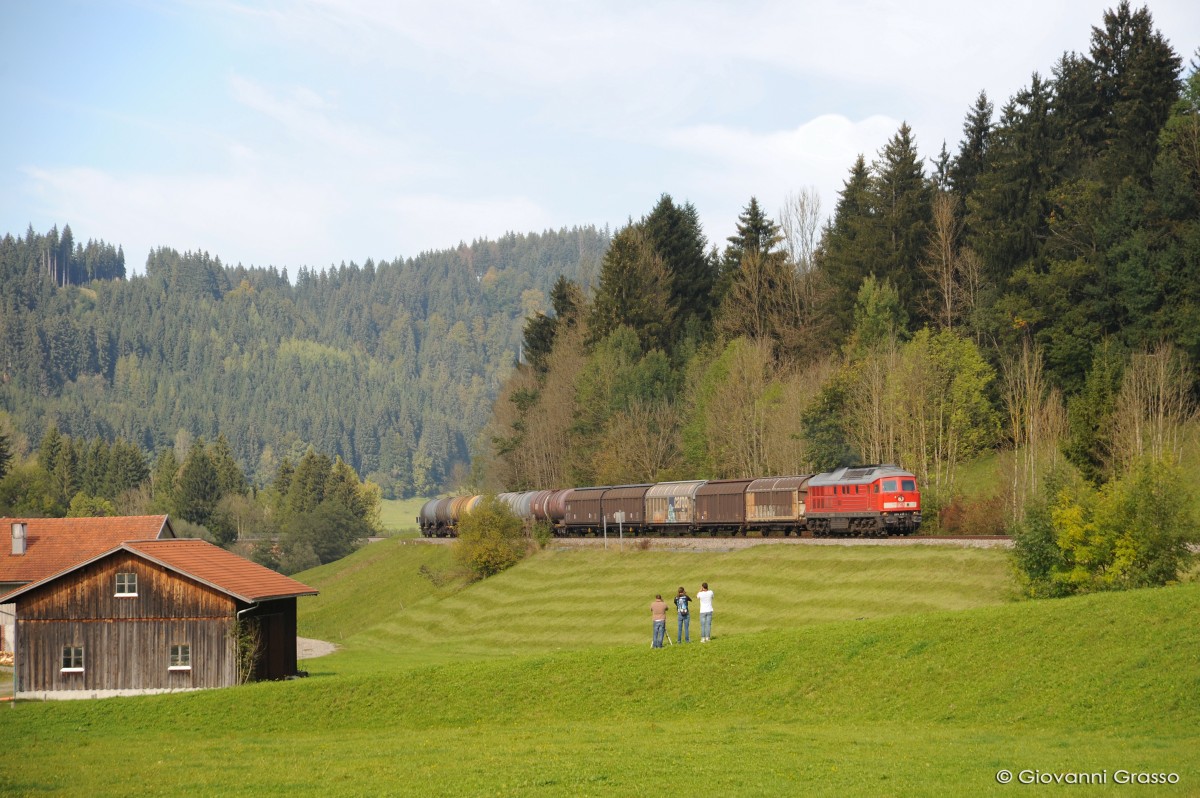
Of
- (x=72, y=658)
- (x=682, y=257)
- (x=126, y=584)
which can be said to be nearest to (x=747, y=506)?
(x=126, y=584)

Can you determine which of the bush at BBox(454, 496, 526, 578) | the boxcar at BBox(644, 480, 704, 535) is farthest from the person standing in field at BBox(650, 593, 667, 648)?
the bush at BBox(454, 496, 526, 578)

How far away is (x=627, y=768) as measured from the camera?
2286cm

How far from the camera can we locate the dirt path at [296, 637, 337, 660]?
63681 mm

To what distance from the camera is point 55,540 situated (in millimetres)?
67938

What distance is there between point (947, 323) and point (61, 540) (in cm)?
6047

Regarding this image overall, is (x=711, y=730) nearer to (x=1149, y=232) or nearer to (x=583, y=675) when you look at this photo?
(x=583, y=675)

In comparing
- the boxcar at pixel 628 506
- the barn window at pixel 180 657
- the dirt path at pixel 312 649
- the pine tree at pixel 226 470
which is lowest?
the dirt path at pixel 312 649

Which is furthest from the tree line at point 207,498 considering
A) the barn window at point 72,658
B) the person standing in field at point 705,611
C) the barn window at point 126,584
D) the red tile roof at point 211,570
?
the person standing in field at point 705,611

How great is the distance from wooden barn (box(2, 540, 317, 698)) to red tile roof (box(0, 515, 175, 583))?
17871 mm

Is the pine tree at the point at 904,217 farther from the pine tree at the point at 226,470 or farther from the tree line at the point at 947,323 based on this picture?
the pine tree at the point at 226,470

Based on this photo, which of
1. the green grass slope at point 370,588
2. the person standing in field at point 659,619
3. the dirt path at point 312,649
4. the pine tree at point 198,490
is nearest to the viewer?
the person standing in field at point 659,619

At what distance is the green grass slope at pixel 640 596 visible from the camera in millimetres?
46688

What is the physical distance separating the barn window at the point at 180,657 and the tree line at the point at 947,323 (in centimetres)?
3593

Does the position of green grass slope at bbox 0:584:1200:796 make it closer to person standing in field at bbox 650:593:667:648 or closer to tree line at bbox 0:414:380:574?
person standing in field at bbox 650:593:667:648
